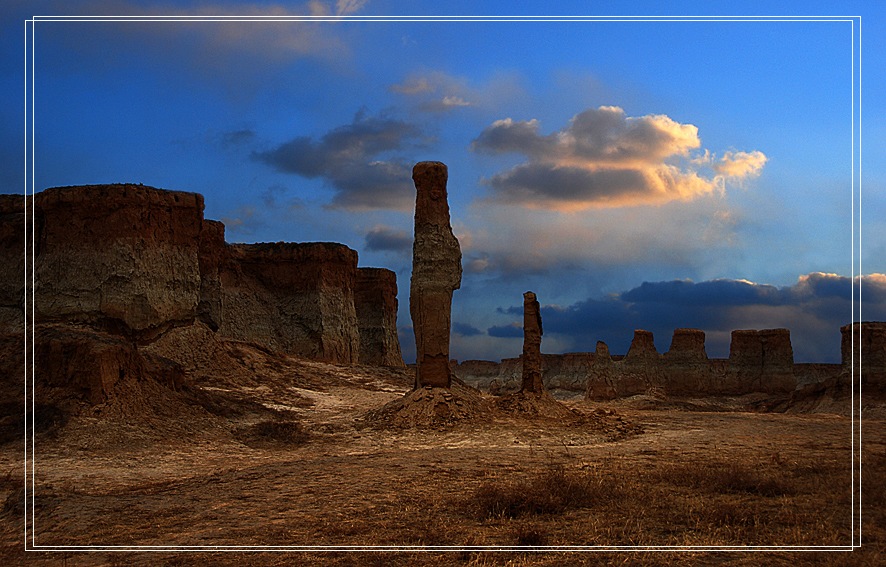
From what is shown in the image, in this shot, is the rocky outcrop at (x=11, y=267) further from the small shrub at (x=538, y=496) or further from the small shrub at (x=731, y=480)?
the small shrub at (x=731, y=480)

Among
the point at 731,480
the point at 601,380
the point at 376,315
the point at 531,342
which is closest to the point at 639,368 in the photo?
the point at 601,380

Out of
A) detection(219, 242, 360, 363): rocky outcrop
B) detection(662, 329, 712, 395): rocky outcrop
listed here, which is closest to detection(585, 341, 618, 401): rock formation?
detection(662, 329, 712, 395): rocky outcrop

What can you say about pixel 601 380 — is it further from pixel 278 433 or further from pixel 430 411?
pixel 278 433

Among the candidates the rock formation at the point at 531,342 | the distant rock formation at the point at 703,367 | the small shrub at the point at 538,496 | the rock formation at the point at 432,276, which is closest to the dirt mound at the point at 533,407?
the rock formation at the point at 531,342

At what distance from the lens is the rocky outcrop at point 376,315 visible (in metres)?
49.7

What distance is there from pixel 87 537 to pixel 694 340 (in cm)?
5613

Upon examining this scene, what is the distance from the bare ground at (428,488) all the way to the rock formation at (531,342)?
2.05m

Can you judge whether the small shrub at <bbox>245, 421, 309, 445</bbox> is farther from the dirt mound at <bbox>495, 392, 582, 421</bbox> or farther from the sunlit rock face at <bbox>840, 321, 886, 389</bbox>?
the sunlit rock face at <bbox>840, 321, 886, 389</bbox>

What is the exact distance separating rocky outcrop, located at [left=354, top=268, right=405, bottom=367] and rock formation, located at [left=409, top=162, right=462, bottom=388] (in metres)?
31.5

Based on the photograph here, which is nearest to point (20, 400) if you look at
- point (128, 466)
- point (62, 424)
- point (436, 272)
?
point (62, 424)

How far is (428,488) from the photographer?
9148mm

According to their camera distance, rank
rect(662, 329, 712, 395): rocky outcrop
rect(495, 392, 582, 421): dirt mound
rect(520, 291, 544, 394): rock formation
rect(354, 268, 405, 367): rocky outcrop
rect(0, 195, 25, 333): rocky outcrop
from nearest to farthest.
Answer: rect(495, 392, 582, 421): dirt mound, rect(520, 291, 544, 394): rock formation, rect(0, 195, 25, 333): rocky outcrop, rect(354, 268, 405, 367): rocky outcrop, rect(662, 329, 712, 395): rocky outcrop

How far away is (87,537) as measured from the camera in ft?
24.0

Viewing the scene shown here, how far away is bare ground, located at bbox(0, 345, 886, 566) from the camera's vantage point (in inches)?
255
